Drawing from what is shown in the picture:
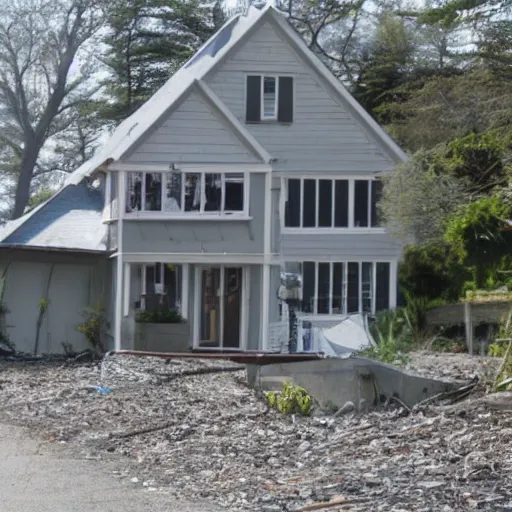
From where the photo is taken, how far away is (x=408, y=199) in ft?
85.4

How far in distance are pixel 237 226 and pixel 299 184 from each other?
2182 mm

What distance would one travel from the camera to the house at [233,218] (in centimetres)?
2753

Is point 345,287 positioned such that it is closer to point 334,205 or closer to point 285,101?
point 334,205

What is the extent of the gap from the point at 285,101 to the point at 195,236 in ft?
14.4

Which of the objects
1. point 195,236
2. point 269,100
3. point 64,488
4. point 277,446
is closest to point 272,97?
point 269,100

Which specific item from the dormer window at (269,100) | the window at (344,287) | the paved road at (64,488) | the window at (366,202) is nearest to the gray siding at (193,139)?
the dormer window at (269,100)

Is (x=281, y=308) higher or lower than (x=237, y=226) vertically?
lower

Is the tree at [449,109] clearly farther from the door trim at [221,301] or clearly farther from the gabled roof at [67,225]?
the gabled roof at [67,225]

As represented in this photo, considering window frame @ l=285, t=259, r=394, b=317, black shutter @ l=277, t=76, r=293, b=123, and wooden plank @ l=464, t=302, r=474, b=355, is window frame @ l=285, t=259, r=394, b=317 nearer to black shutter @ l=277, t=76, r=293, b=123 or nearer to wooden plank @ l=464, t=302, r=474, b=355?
black shutter @ l=277, t=76, r=293, b=123

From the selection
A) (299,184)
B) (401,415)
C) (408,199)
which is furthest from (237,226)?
(401,415)

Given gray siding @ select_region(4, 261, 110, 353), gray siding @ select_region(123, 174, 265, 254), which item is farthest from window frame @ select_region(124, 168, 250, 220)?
gray siding @ select_region(4, 261, 110, 353)

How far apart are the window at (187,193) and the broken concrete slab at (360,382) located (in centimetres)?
1138

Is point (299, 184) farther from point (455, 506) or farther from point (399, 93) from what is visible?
point (455, 506)

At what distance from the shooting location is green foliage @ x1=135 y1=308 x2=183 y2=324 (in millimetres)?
26828
